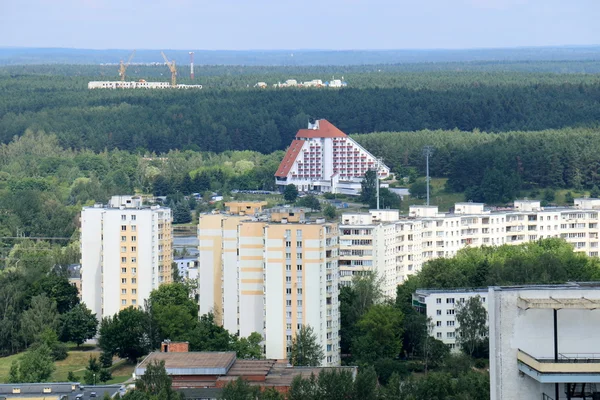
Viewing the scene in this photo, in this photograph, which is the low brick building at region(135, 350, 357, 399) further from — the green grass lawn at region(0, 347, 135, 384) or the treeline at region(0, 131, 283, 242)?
the treeline at region(0, 131, 283, 242)

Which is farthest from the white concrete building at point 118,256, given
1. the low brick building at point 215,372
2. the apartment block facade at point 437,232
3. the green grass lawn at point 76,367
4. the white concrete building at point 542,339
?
the white concrete building at point 542,339

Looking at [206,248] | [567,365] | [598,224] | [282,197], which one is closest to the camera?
[567,365]

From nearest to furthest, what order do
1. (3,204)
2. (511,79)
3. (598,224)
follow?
(598,224), (3,204), (511,79)

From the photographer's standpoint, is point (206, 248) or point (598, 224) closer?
point (206, 248)

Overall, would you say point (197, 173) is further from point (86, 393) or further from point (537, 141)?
point (86, 393)

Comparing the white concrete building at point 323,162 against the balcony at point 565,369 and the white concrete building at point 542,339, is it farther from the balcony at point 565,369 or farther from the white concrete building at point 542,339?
the balcony at point 565,369

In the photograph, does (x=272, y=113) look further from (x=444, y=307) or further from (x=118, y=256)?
(x=444, y=307)

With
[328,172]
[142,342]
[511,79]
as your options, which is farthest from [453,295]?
[511,79]
